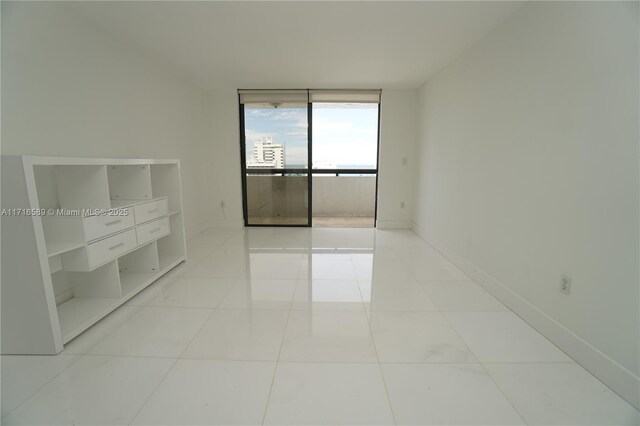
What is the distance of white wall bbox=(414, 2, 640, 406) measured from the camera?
1360 mm

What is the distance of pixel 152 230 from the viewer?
2553mm

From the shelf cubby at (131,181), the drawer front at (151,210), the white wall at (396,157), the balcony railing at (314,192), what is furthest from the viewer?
the balcony railing at (314,192)

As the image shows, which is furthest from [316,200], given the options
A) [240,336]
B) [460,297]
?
[240,336]

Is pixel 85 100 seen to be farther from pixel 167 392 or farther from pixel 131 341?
pixel 167 392

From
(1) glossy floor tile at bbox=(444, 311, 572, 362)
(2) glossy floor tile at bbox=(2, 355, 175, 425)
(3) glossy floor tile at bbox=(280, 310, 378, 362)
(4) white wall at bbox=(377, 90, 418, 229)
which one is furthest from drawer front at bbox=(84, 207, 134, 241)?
(4) white wall at bbox=(377, 90, 418, 229)

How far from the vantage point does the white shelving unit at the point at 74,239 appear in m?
1.51

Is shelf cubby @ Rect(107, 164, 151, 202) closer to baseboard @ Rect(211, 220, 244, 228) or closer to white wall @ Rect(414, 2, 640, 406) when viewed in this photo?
baseboard @ Rect(211, 220, 244, 228)

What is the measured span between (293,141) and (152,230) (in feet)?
9.49

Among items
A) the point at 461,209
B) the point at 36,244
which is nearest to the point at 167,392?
the point at 36,244

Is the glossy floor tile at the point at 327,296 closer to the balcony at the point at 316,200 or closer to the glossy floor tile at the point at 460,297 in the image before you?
the glossy floor tile at the point at 460,297

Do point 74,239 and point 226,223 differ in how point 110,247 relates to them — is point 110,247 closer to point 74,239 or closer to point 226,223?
point 74,239

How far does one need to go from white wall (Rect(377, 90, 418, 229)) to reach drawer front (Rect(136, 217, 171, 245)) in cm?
334

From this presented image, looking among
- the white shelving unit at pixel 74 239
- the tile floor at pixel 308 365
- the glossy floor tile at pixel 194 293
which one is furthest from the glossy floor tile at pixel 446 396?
the white shelving unit at pixel 74 239

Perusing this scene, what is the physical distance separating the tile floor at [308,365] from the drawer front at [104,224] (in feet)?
2.02
